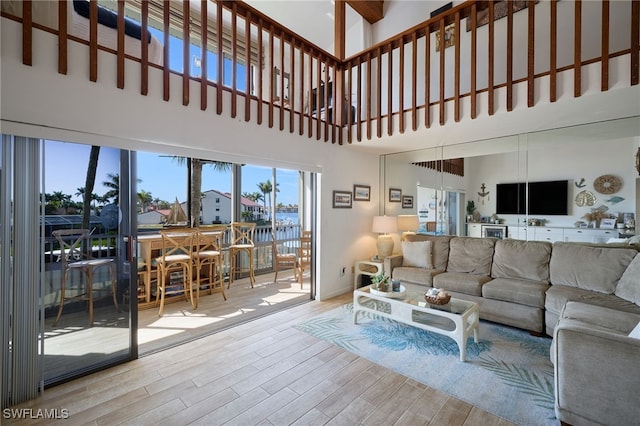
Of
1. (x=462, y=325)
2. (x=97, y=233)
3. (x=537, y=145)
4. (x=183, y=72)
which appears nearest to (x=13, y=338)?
(x=97, y=233)

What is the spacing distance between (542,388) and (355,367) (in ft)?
4.59

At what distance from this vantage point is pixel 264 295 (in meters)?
4.32

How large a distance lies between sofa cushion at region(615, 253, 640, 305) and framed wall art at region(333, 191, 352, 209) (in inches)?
124

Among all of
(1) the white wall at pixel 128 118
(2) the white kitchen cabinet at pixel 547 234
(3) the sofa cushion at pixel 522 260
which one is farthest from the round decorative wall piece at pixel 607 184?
(1) the white wall at pixel 128 118

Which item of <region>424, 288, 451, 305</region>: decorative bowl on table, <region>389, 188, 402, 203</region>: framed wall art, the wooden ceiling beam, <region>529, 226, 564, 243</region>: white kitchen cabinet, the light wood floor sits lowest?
the light wood floor

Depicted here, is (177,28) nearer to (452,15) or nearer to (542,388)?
(452,15)

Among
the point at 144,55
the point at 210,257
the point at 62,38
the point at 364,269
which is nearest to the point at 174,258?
the point at 210,257

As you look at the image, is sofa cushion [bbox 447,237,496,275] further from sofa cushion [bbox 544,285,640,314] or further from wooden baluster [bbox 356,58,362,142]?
wooden baluster [bbox 356,58,362,142]

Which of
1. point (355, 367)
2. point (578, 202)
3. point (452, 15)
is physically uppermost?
point (452, 15)

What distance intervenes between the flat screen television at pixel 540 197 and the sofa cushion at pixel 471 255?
0.60 meters

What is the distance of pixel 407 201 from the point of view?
4.96m

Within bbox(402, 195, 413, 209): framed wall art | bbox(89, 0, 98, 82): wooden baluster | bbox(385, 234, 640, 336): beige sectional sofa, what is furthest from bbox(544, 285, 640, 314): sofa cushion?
bbox(89, 0, 98, 82): wooden baluster

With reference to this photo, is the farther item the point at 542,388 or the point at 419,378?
the point at 419,378

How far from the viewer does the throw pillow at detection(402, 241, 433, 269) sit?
4.02 meters
